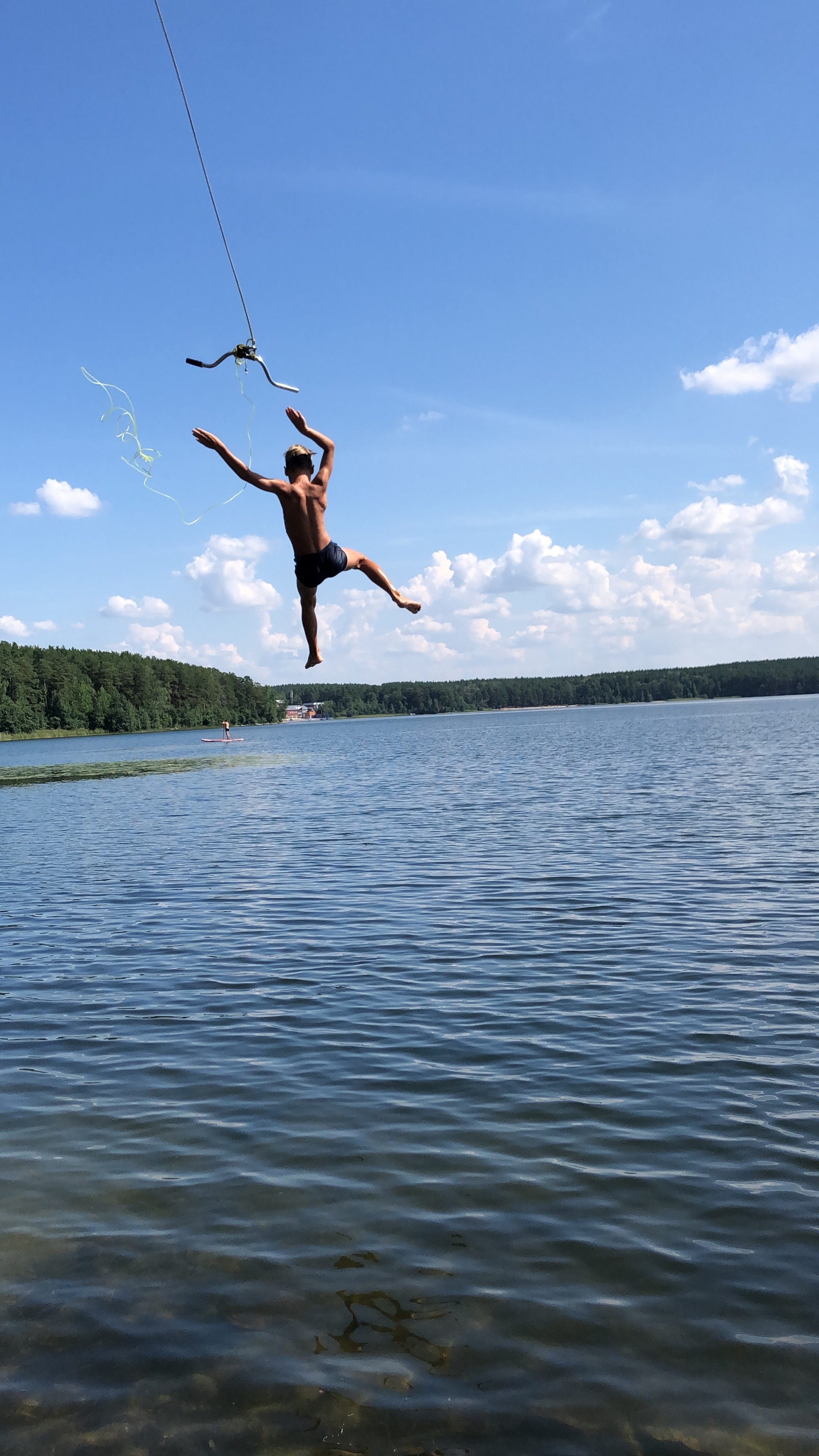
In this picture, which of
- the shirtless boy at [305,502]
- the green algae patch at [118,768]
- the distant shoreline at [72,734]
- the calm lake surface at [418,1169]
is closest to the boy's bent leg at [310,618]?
A: the shirtless boy at [305,502]

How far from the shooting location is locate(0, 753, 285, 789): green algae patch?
212ft

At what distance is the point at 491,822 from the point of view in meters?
33.1

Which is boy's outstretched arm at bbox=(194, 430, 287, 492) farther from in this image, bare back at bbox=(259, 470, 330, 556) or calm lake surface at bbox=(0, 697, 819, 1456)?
calm lake surface at bbox=(0, 697, 819, 1456)

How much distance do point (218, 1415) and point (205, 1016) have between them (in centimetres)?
775

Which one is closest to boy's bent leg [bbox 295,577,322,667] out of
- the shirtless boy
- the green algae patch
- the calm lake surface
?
the shirtless boy

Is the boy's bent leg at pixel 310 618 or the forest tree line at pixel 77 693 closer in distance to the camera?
the boy's bent leg at pixel 310 618

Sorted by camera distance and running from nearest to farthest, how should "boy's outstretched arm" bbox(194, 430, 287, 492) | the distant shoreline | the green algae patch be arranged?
"boy's outstretched arm" bbox(194, 430, 287, 492) < the green algae patch < the distant shoreline

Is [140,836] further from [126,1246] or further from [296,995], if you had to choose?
[126,1246]

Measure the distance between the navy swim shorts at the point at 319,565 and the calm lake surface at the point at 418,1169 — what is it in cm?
557

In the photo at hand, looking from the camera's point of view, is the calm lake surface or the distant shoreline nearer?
the calm lake surface

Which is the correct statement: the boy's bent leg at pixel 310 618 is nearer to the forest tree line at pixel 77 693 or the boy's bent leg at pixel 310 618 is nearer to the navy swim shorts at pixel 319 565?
the navy swim shorts at pixel 319 565

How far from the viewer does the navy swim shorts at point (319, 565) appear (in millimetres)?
10664

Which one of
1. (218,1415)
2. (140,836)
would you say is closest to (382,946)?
(218,1415)

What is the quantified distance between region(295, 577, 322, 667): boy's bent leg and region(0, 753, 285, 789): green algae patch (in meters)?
51.9
